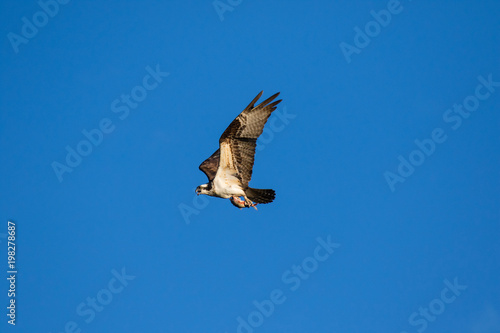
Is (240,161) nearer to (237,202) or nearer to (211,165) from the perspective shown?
(237,202)

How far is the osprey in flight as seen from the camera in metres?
18.2

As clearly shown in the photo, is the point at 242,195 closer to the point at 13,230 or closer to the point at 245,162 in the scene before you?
the point at 245,162

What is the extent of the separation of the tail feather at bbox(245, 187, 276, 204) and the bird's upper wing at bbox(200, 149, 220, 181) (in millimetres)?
1026

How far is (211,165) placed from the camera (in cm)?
1966

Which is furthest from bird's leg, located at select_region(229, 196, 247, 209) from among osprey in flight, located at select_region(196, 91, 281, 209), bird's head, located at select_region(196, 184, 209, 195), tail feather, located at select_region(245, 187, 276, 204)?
bird's head, located at select_region(196, 184, 209, 195)

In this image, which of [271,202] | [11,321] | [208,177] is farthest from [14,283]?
[271,202]

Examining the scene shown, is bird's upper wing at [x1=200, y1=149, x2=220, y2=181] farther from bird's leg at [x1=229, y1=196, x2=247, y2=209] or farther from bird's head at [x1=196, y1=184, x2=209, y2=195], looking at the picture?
bird's leg at [x1=229, y1=196, x2=247, y2=209]

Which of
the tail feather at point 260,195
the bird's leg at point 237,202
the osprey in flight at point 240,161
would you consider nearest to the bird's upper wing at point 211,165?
the osprey in flight at point 240,161

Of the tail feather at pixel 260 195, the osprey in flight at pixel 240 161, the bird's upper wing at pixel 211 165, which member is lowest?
the tail feather at pixel 260 195

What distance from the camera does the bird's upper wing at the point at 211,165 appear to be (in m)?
19.3

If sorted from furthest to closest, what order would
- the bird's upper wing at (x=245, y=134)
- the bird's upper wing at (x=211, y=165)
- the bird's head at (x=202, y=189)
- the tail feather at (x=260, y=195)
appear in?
the bird's upper wing at (x=211, y=165), the bird's head at (x=202, y=189), the tail feather at (x=260, y=195), the bird's upper wing at (x=245, y=134)

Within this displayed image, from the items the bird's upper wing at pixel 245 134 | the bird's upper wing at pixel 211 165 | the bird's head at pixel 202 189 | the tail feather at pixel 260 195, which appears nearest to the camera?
the bird's upper wing at pixel 245 134

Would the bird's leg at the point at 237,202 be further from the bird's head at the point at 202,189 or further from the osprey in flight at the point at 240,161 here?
the bird's head at the point at 202,189

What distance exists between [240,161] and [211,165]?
4.35ft
